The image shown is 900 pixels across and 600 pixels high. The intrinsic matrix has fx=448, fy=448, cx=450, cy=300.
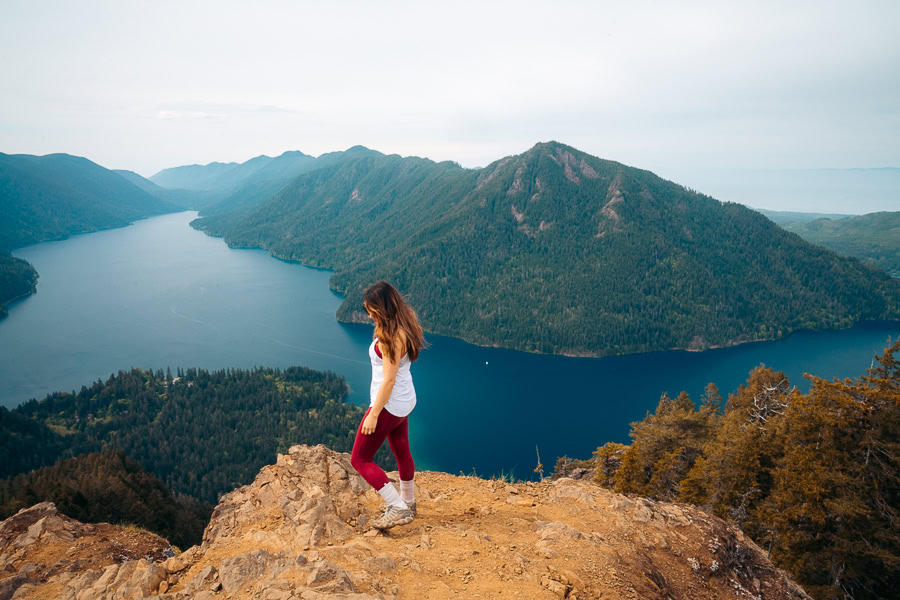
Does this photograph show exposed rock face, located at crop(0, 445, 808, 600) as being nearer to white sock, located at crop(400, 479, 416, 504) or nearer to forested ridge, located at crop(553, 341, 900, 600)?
white sock, located at crop(400, 479, 416, 504)

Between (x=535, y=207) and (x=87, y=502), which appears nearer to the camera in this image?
(x=87, y=502)

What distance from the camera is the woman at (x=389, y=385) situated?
5512 mm

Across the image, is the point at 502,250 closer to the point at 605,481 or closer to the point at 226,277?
the point at 226,277

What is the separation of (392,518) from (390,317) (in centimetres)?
303

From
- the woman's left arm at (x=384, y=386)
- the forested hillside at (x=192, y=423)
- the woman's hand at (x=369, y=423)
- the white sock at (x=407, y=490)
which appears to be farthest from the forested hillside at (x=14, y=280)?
the woman's left arm at (x=384, y=386)

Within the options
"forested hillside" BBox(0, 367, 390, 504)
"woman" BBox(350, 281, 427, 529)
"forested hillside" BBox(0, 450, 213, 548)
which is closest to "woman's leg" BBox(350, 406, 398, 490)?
"woman" BBox(350, 281, 427, 529)

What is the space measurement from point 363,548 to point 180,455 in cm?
8572

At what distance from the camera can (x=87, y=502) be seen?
77.5 ft

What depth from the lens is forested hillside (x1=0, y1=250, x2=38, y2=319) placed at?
158 m

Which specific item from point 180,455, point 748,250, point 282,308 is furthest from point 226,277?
point 748,250

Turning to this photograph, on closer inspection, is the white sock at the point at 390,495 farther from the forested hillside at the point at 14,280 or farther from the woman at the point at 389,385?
the forested hillside at the point at 14,280

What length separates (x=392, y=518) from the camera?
6.40 meters

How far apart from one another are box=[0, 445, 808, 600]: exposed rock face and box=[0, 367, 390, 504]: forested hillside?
6375 centimetres

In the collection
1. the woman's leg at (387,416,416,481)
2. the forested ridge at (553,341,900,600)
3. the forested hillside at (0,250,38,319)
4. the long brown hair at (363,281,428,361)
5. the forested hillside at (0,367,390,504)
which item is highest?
the long brown hair at (363,281,428,361)
